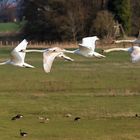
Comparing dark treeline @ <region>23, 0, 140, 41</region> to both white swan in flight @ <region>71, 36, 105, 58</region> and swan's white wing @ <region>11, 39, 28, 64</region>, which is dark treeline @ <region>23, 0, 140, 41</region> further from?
swan's white wing @ <region>11, 39, 28, 64</region>

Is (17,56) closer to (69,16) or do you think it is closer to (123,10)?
(123,10)

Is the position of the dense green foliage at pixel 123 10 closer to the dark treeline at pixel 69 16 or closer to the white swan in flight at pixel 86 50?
the dark treeline at pixel 69 16

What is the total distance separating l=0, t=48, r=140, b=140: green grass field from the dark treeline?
2739 cm

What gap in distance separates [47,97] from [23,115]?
18.2ft

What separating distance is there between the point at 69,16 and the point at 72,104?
45.0 meters

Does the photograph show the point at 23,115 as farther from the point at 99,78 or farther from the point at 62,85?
the point at 99,78

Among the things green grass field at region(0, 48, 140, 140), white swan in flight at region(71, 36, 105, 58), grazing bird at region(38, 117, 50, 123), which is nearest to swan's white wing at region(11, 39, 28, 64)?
white swan in flight at region(71, 36, 105, 58)

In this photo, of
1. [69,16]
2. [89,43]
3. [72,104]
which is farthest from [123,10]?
[89,43]

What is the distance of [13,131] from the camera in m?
19.0

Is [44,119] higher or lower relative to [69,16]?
higher

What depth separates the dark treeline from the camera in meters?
68.9

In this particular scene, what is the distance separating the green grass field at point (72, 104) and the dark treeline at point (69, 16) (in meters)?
27.4

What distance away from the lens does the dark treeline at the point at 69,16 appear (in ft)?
226

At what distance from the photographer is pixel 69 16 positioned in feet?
229
